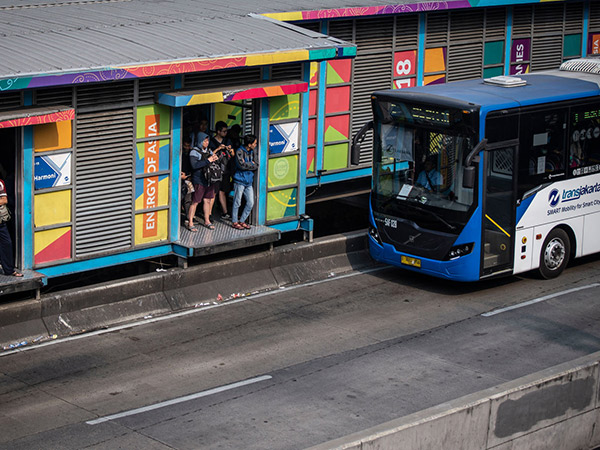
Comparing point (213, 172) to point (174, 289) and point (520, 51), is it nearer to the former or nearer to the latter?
point (174, 289)

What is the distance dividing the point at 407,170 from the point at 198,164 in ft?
10.5

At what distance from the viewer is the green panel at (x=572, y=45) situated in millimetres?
24969

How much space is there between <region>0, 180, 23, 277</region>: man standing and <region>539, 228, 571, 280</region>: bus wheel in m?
8.13

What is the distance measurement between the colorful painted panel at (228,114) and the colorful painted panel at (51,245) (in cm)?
A: 534

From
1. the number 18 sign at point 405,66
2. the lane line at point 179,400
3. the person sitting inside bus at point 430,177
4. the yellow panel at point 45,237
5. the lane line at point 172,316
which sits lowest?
the lane line at point 172,316

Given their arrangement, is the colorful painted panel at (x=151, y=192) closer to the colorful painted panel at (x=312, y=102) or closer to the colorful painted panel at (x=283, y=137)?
the colorful painted panel at (x=283, y=137)

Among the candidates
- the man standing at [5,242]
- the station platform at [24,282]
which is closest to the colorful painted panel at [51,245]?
the station platform at [24,282]

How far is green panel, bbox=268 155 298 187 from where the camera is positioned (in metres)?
17.7

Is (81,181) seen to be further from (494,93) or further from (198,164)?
(494,93)

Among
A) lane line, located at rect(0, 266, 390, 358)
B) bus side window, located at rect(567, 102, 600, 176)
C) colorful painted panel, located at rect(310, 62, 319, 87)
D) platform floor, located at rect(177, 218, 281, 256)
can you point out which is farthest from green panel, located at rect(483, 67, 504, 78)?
platform floor, located at rect(177, 218, 281, 256)

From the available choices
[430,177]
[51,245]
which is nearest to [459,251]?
[430,177]

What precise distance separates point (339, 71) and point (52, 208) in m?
7.44

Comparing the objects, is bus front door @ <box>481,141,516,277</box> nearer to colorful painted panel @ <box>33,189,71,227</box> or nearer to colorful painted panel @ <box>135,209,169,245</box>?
colorful painted panel @ <box>135,209,169,245</box>

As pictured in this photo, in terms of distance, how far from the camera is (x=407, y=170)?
54.9 feet
